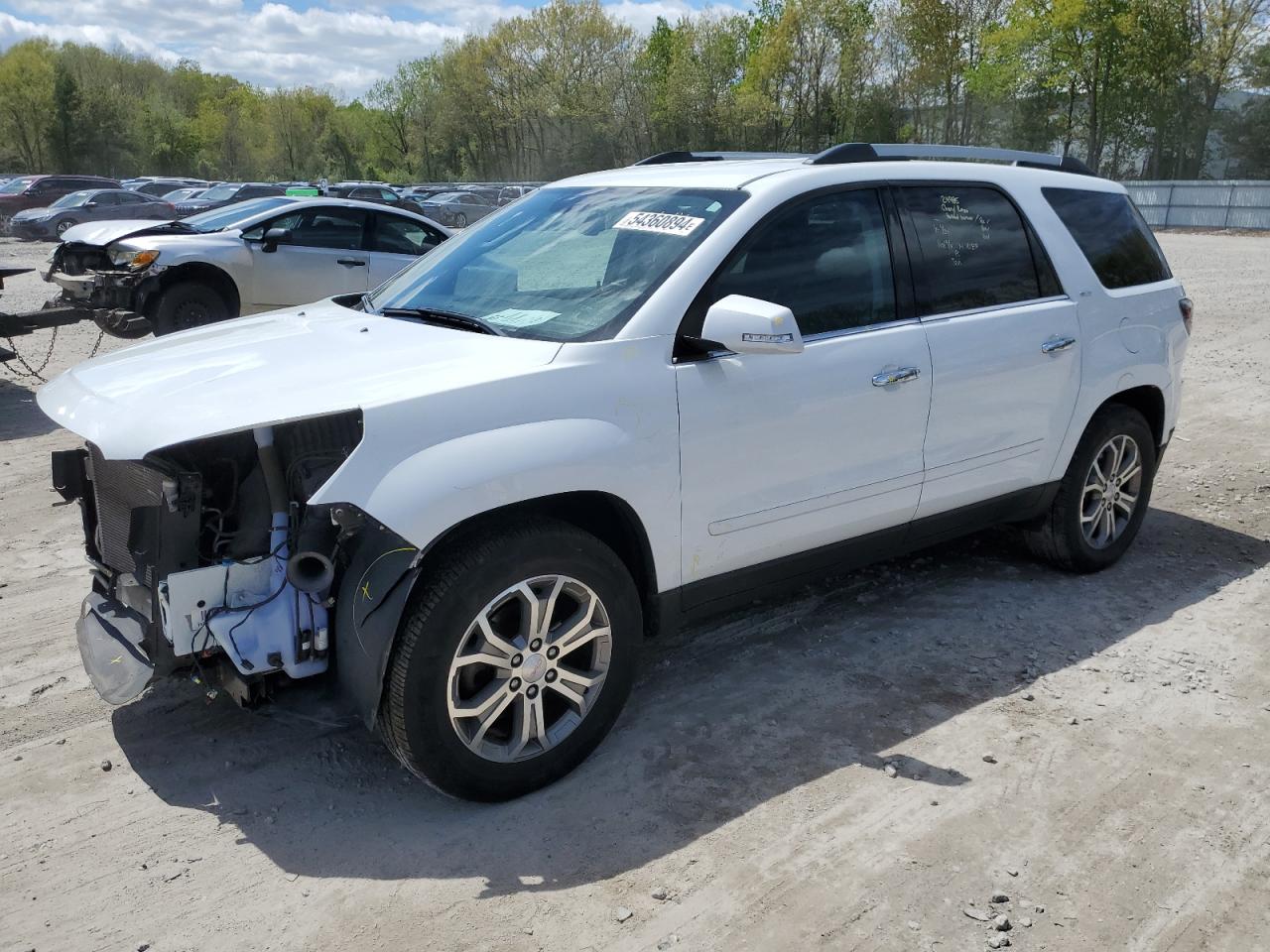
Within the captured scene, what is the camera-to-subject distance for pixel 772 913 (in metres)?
2.82

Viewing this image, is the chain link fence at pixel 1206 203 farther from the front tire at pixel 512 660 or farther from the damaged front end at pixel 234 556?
the damaged front end at pixel 234 556

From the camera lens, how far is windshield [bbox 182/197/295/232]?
11475mm

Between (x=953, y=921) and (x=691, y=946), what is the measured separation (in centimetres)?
70

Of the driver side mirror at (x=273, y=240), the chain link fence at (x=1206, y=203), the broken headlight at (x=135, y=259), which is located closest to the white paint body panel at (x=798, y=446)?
the broken headlight at (x=135, y=259)

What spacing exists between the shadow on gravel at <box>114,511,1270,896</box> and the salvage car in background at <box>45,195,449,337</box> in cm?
654

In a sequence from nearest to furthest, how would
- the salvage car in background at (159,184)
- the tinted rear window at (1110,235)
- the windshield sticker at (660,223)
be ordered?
the windshield sticker at (660,223)
the tinted rear window at (1110,235)
the salvage car in background at (159,184)

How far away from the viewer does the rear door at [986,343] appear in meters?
4.21

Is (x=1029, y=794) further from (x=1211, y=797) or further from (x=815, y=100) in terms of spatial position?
(x=815, y=100)

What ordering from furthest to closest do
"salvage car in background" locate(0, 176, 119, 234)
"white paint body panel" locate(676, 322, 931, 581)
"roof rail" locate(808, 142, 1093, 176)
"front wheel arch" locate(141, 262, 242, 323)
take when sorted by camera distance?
1. "salvage car in background" locate(0, 176, 119, 234)
2. "front wheel arch" locate(141, 262, 242, 323)
3. "roof rail" locate(808, 142, 1093, 176)
4. "white paint body panel" locate(676, 322, 931, 581)

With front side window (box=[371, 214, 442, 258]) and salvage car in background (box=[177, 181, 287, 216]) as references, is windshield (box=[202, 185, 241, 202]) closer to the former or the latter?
salvage car in background (box=[177, 181, 287, 216])

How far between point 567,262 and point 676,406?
84 cm

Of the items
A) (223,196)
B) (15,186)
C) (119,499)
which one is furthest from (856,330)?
(15,186)

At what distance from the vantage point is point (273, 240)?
1110 centimetres

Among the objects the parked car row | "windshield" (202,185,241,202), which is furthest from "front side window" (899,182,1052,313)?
"windshield" (202,185,241,202)
